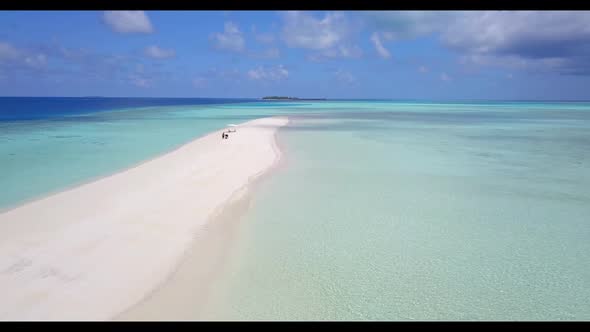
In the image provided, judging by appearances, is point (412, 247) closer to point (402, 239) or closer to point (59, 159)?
point (402, 239)

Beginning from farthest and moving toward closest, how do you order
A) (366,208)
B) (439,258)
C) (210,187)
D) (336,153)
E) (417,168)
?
1. (336,153)
2. (417,168)
3. (210,187)
4. (366,208)
5. (439,258)

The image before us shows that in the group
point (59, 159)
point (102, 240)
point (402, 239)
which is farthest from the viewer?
point (59, 159)

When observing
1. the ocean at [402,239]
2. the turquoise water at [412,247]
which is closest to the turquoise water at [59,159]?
the ocean at [402,239]

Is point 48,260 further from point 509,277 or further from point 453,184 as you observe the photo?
point 453,184

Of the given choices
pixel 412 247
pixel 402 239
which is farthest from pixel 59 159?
pixel 412 247

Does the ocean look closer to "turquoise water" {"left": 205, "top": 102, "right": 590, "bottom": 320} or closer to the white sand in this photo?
"turquoise water" {"left": 205, "top": 102, "right": 590, "bottom": 320}

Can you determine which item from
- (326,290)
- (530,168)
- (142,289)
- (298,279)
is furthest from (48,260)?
(530,168)

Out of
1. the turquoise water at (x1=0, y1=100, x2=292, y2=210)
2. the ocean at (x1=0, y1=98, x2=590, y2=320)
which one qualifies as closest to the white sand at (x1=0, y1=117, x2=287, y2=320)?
the ocean at (x1=0, y1=98, x2=590, y2=320)
